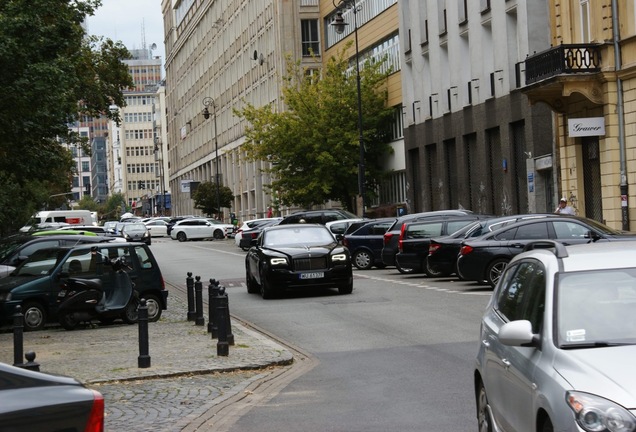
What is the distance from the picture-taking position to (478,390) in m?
8.50

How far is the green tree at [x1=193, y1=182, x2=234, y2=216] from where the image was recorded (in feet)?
334

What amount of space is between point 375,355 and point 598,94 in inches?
825

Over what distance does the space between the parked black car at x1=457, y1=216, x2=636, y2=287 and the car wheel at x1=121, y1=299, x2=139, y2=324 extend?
7.64m

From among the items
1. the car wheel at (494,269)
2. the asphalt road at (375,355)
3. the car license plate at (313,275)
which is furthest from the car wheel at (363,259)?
the car wheel at (494,269)

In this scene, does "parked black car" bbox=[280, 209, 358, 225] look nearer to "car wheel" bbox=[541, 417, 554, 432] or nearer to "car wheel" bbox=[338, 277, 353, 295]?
"car wheel" bbox=[338, 277, 353, 295]

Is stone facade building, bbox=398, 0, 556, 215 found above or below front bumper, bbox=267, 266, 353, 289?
above

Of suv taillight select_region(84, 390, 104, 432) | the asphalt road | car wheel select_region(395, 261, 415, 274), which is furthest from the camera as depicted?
car wheel select_region(395, 261, 415, 274)

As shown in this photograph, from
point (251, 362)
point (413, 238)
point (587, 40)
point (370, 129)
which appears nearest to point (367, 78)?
point (370, 129)

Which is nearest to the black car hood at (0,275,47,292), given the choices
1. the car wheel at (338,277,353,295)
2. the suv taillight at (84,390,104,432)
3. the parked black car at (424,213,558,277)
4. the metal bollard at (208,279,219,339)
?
the metal bollard at (208,279,219,339)

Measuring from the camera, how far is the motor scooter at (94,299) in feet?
67.1

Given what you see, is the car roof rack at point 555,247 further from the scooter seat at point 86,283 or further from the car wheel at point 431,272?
the car wheel at point 431,272

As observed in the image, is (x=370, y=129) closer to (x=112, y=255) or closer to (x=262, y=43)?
(x=262, y=43)

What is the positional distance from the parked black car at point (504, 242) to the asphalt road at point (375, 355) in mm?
543

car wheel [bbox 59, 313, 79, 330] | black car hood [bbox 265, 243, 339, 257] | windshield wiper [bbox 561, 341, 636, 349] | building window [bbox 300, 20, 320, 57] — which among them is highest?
building window [bbox 300, 20, 320, 57]
